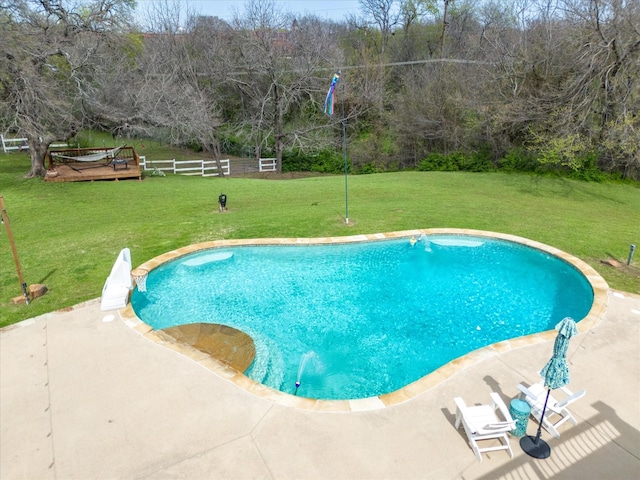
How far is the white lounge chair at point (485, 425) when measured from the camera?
3.92m

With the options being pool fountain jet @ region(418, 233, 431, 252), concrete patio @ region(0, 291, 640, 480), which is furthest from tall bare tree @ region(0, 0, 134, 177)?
pool fountain jet @ region(418, 233, 431, 252)

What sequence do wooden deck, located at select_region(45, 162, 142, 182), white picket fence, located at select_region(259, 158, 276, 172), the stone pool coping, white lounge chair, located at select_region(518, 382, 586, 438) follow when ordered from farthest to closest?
white picket fence, located at select_region(259, 158, 276, 172) → wooden deck, located at select_region(45, 162, 142, 182) → the stone pool coping → white lounge chair, located at select_region(518, 382, 586, 438)

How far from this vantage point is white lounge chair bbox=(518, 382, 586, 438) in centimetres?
417

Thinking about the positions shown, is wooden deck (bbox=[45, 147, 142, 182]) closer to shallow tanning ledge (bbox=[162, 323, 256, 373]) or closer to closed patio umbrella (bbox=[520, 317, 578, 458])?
shallow tanning ledge (bbox=[162, 323, 256, 373])

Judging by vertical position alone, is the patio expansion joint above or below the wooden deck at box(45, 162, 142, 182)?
below

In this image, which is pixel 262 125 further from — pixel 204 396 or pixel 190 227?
pixel 204 396

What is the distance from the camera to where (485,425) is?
3.96m

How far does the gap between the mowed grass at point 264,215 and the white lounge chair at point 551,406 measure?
14.4 feet

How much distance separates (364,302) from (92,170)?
53.1 ft

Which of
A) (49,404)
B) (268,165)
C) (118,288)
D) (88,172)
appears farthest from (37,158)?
(49,404)

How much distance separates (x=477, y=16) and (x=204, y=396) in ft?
127

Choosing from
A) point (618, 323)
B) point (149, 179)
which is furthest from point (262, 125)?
point (618, 323)

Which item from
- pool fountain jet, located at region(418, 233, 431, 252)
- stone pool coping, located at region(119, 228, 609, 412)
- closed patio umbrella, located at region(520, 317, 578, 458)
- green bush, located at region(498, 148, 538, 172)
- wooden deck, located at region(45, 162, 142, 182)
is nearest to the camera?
closed patio umbrella, located at region(520, 317, 578, 458)

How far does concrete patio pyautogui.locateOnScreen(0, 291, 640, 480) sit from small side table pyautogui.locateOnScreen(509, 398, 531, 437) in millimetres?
137
